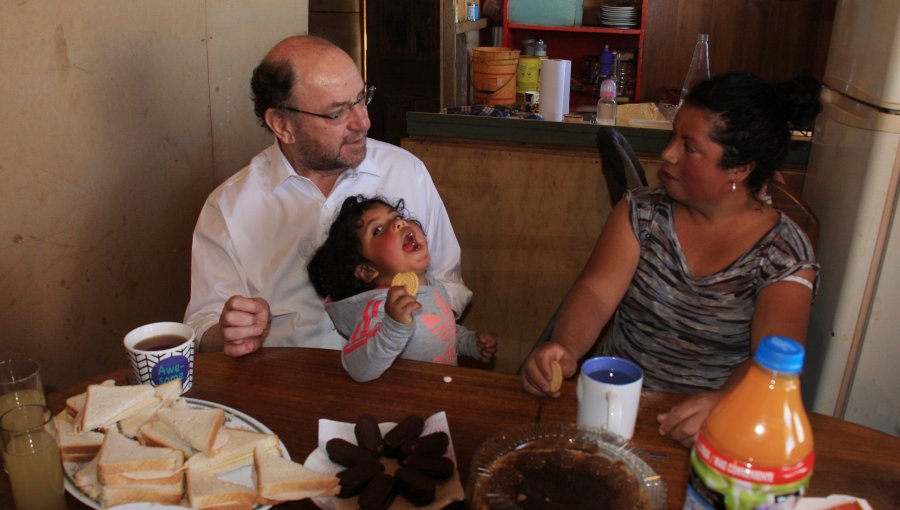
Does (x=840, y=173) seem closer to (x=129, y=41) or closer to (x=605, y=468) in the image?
(x=605, y=468)

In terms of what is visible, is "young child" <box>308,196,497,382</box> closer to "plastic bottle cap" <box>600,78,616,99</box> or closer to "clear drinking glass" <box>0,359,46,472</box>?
"clear drinking glass" <box>0,359,46,472</box>

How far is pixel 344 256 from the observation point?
188 cm

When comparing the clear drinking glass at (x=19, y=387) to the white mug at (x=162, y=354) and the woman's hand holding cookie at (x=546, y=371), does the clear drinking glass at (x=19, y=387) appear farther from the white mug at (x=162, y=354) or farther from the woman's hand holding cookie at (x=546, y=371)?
the woman's hand holding cookie at (x=546, y=371)

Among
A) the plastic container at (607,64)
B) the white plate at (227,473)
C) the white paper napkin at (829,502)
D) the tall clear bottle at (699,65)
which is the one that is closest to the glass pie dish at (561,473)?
the white paper napkin at (829,502)

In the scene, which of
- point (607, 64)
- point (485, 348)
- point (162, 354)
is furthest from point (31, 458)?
point (607, 64)

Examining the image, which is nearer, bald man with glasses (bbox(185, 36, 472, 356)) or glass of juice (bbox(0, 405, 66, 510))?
glass of juice (bbox(0, 405, 66, 510))

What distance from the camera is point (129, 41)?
8.07ft

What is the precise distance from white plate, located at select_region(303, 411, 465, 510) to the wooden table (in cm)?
3

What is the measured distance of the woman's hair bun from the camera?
1.71 m

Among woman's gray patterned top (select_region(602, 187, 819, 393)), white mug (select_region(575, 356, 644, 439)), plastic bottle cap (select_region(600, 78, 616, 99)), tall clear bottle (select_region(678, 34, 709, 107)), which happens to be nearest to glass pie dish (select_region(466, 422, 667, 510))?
white mug (select_region(575, 356, 644, 439))

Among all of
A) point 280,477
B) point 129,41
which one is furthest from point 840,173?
point 129,41

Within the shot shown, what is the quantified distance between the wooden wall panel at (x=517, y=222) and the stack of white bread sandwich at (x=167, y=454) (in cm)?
190

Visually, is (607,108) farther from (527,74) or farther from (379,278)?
(379,278)

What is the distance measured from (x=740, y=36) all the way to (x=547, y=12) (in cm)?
149
